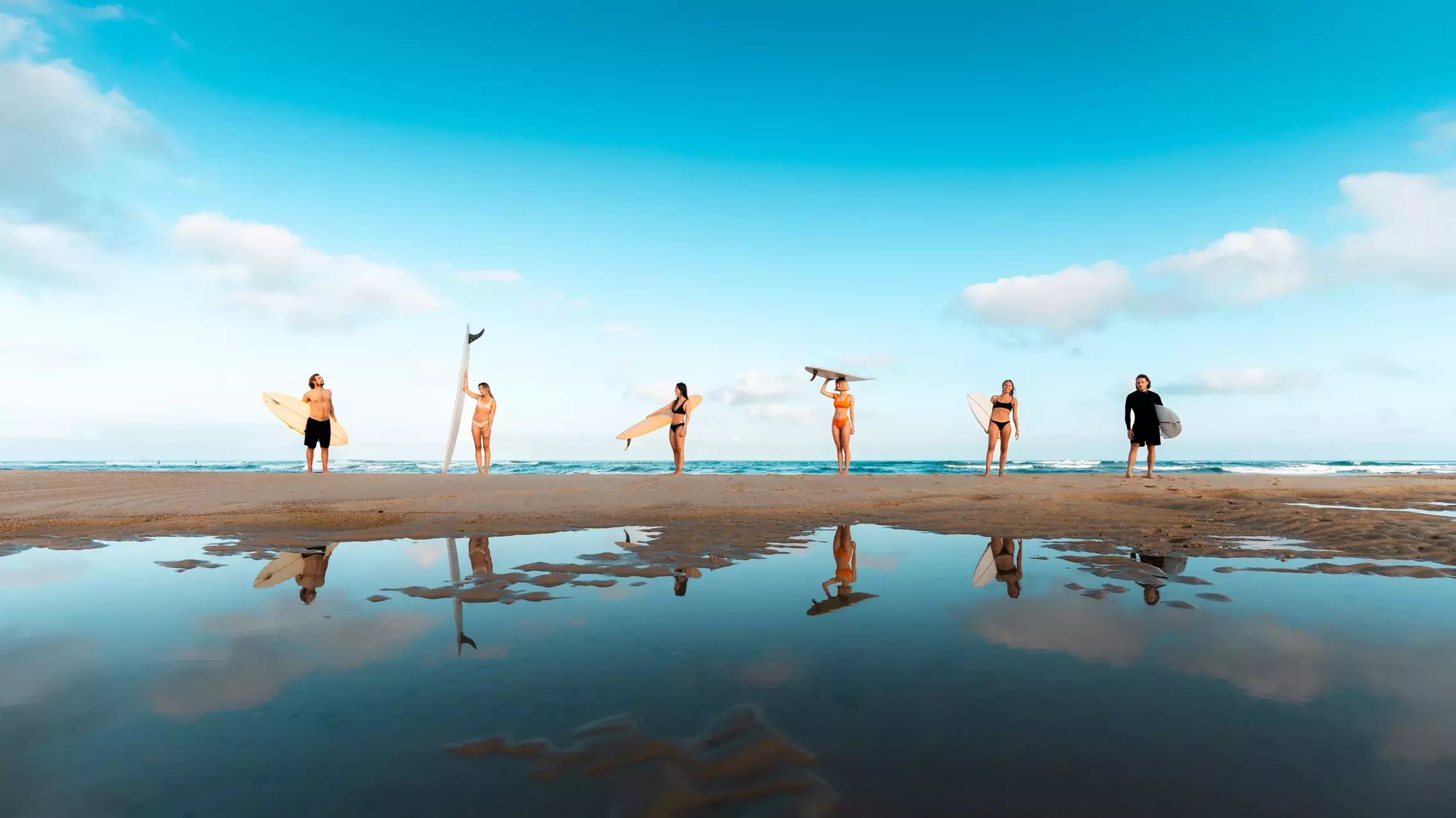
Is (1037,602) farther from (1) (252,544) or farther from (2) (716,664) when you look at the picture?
(1) (252,544)

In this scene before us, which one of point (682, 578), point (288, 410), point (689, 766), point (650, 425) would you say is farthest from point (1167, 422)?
point (288, 410)

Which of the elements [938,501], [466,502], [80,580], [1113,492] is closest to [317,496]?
[466,502]

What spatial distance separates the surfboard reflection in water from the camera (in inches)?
64.2

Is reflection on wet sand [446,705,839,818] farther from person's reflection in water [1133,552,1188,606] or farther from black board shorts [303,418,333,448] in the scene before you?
black board shorts [303,418,333,448]

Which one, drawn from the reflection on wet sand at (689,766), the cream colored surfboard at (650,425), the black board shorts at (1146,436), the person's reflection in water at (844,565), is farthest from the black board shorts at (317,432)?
the black board shorts at (1146,436)

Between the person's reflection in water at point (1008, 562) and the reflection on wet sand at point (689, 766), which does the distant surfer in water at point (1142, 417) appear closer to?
the person's reflection in water at point (1008, 562)

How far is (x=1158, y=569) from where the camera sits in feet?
14.4

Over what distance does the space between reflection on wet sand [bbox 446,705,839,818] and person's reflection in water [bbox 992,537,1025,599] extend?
228cm

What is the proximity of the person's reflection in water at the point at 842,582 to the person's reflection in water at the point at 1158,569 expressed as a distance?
4.96 ft

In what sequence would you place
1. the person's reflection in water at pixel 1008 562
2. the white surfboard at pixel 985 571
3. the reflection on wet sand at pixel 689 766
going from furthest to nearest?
the white surfboard at pixel 985 571, the person's reflection in water at pixel 1008 562, the reflection on wet sand at pixel 689 766

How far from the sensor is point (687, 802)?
158cm

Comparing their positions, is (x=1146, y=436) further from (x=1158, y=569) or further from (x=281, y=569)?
(x=281, y=569)

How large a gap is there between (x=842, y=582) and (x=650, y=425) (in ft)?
40.1

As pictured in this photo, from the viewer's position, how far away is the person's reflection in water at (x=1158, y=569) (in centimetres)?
359
